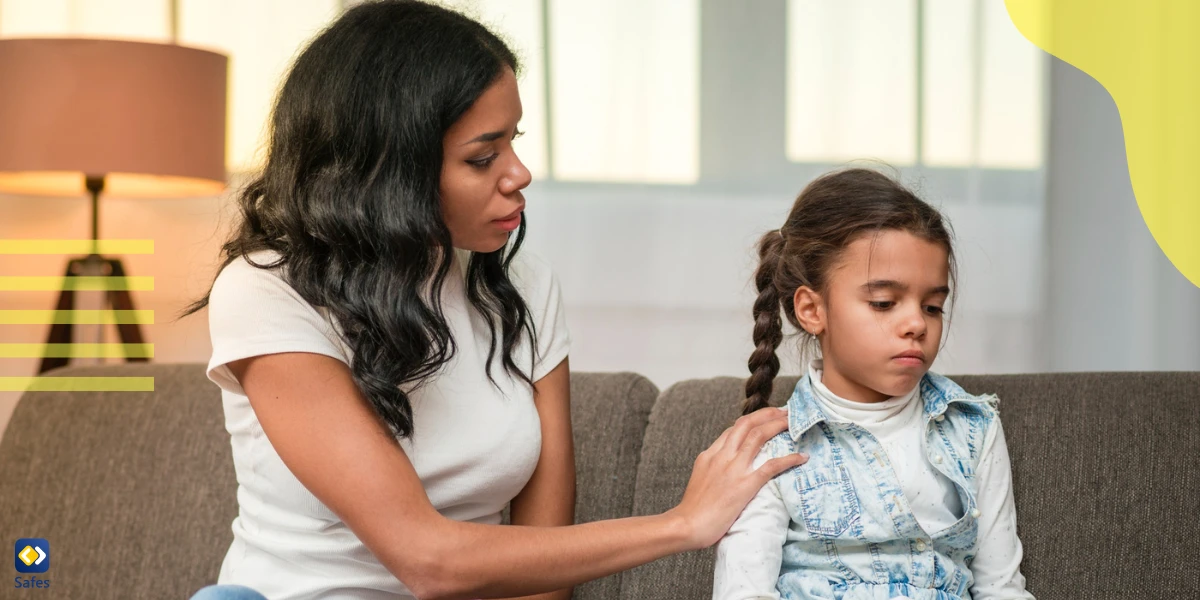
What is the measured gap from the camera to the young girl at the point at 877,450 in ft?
3.97

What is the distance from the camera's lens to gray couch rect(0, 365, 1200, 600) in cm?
139

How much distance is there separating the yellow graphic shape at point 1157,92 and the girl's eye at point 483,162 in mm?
2070

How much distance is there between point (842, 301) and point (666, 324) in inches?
61.7

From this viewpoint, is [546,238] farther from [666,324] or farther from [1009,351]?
[1009,351]

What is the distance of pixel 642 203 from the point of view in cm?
281

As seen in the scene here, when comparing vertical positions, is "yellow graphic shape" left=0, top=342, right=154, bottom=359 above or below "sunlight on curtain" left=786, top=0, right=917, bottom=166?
below

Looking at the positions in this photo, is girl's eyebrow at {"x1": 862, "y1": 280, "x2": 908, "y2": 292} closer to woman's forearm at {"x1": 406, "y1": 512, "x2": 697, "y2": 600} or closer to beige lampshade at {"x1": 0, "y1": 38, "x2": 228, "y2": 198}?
woman's forearm at {"x1": 406, "y1": 512, "x2": 697, "y2": 600}

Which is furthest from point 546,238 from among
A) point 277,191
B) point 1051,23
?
point 277,191

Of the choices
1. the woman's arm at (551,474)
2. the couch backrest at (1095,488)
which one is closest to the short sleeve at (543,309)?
the woman's arm at (551,474)

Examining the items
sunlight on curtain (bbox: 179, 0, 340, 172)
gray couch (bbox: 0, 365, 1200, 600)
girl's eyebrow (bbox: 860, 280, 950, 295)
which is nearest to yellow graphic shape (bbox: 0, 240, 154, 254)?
sunlight on curtain (bbox: 179, 0, 340, 172)

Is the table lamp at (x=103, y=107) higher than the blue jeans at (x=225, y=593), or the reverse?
the table lamp at (x=103, y=107)

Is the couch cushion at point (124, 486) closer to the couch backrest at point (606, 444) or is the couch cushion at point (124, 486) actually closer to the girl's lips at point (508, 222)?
the couch backrest at point (606, 444)

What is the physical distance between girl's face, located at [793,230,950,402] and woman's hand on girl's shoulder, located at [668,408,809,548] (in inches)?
5.1

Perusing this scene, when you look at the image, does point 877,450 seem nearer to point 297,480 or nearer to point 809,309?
point 809,309
